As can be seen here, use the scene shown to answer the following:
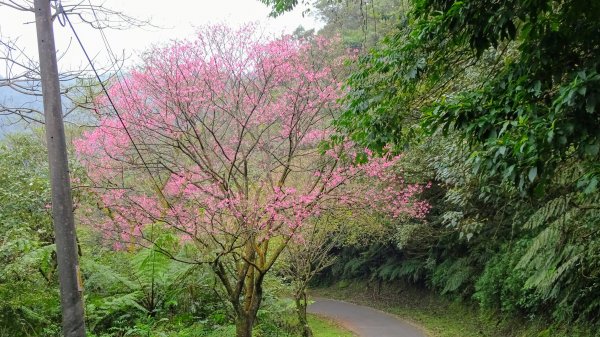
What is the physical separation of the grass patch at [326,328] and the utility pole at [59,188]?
12069 mm

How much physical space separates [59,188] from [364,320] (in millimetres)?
15360

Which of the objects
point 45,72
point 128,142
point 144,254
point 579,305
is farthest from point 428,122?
point 579,305

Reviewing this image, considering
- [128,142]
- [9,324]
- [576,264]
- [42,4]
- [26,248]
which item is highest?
[42,4]

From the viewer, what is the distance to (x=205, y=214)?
305 inches

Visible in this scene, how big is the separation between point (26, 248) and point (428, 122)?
564 cm

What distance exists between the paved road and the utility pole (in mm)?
12187

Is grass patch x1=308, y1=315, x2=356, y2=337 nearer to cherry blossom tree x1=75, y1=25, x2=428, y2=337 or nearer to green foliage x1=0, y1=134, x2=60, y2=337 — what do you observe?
cherry blossom tree x1=75, y1=25, x2=428, y2=337

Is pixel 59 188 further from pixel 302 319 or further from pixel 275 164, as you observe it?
pixel 302 319

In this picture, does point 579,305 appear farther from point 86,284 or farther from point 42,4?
point 42,4

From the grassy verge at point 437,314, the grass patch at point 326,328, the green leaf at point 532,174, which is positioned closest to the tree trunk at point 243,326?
the green leaf at point 532,174

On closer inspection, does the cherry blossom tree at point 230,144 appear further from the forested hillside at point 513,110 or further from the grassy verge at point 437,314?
the grassy verge at point 437,314

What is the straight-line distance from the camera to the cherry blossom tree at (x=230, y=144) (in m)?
7.79

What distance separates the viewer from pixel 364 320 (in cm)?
1780

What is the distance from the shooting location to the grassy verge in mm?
12336
